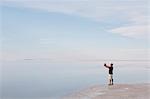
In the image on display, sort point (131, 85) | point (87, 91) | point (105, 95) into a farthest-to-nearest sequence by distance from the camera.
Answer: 1. point (131, 85)
2. point (87, 91)
3. point (105, 95)

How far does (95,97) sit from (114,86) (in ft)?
20.1

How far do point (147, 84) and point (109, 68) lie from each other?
4042 millimetres

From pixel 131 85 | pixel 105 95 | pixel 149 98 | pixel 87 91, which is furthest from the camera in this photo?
pixel 131 85

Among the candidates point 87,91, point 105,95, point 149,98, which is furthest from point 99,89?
point 149,98

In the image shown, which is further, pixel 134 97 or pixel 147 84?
pixel 147 84

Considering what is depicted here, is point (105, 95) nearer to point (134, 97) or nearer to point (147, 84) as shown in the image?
point (134, 97)

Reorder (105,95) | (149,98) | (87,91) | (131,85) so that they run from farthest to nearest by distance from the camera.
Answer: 1. (131,85)
2. (87,91)
3. (105,95)
4. (149,98)

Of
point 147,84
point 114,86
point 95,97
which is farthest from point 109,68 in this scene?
point 95,97

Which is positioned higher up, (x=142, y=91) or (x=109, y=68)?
(x=109, y=68)

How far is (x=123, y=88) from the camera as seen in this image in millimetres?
33719

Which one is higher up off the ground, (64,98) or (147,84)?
(147,84)

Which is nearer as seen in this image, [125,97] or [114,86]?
[125,97]

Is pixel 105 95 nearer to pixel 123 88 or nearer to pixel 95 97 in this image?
pixel 95 97

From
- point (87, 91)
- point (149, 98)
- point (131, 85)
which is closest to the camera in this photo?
point (149, 98)
